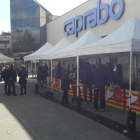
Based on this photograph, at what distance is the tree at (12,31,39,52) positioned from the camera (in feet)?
93.9

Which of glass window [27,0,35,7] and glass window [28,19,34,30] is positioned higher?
glass window [27,0,35,7]

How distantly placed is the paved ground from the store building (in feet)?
64.3

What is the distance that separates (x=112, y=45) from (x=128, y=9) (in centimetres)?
637

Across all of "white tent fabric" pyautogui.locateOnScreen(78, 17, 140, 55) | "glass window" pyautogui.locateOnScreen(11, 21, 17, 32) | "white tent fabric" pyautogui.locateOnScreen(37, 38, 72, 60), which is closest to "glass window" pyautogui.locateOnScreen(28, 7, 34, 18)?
"glass window" pyautogui.locateOnScreen(11, 21, 17, 32)

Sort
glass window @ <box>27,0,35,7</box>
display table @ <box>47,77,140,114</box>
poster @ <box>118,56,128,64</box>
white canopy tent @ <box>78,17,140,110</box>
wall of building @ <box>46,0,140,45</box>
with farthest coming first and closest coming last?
glass window @ <box>27,0,35,7</box>, wall of building @ <box>46,0,140,45</box>, poster @ <box>118,56,128,64</box>, display table @ <box>47,77,140,114</box>, white canopy tent @ <box>78,17,140,110</box>

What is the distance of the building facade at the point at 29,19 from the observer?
86.7 ft

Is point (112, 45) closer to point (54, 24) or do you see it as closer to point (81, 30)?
point (81, 30)

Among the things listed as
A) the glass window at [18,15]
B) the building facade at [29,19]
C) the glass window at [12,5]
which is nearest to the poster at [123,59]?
the building facade at [29,19]

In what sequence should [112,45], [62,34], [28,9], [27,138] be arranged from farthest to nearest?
[28,9], [62,34], [112,45], [27,138]

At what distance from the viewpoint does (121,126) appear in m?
5.23

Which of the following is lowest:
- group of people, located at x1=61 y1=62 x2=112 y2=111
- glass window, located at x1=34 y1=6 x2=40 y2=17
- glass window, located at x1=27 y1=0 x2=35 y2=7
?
group of people, located at x1=61 y1=62 x2=112 y2=111

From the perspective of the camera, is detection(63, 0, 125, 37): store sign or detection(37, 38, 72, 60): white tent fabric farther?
detection(63, 0, 125, 37): store sign

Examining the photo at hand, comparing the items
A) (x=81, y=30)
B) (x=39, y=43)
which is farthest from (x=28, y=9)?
(x=81, y=30)

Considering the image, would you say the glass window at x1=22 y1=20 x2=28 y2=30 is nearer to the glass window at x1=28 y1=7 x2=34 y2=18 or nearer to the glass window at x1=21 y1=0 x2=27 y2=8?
the glass window at x1=28 y1=7 x2=34 y2=18
